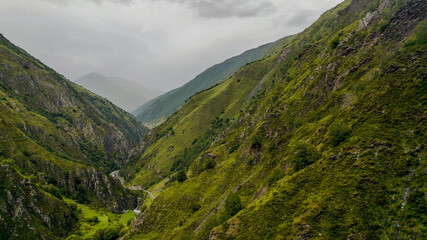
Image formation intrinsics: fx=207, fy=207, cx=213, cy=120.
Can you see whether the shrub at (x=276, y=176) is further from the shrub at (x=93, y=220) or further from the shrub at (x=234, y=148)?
the shrub at (x=93, y=220)

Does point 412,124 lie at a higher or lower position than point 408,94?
lower

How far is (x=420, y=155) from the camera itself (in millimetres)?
32594

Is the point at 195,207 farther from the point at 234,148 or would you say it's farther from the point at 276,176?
the point at 276,176

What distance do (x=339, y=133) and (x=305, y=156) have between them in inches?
372

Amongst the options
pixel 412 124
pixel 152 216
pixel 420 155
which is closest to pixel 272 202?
pixel 420 155

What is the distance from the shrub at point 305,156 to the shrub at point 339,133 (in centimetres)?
488

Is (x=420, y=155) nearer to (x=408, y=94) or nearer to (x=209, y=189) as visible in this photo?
(x=408, y=94)

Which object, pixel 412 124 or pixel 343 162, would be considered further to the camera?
pixel 343 162

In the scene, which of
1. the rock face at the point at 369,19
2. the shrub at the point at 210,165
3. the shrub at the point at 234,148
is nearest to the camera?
the rock face at the point at 369,19

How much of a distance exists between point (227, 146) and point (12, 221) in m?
109

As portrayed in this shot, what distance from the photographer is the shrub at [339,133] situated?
47031 mm

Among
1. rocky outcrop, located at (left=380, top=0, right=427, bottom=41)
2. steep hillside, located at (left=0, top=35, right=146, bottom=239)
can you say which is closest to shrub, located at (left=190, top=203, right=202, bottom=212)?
steep hillside, located at (left=0, top=35, right=146, bottom=239)

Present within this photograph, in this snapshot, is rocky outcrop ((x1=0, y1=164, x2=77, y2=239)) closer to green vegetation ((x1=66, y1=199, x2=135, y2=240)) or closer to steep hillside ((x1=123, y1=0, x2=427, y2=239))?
green vegetation ((x1=66, y1=199, x2=135, y2=240))

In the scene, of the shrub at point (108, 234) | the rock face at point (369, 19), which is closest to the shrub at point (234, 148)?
the shrub at point (108, 234)
